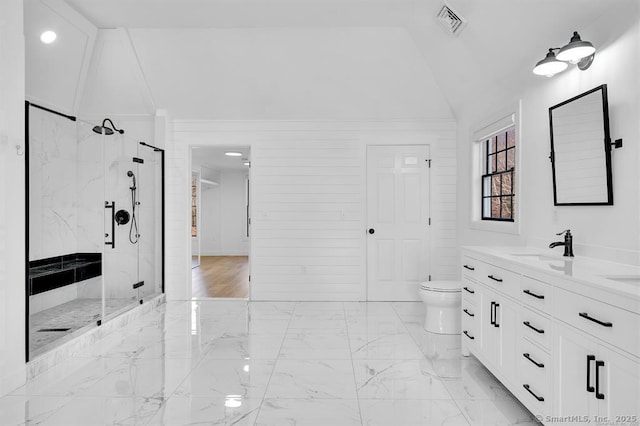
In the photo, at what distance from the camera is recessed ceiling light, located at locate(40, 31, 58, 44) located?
383cm

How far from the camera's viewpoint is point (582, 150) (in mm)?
2689

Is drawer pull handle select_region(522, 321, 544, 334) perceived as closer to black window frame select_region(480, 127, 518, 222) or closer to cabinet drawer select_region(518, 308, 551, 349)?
cabinet drawer select_region(518, 308, 551, 349)

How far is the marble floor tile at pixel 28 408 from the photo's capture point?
235 centimetres

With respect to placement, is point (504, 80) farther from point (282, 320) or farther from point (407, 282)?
point (282, 320)

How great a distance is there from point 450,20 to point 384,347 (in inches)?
116

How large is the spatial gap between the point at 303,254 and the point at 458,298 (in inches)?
88.1

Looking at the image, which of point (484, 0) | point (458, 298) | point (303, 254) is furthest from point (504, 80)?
point (303, 254)

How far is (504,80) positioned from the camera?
3916mm

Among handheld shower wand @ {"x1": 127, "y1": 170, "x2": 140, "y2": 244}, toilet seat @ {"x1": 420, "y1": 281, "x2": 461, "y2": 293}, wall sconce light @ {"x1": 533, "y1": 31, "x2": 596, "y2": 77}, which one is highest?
wall sconce light @ {"x1": 533, "y1": 31, "x2": 596, "y2": 77}

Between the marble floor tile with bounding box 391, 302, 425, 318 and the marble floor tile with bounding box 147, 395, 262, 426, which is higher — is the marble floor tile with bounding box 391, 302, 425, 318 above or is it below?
below

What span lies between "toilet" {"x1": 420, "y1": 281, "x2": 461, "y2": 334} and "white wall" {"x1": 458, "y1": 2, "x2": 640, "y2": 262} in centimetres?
70

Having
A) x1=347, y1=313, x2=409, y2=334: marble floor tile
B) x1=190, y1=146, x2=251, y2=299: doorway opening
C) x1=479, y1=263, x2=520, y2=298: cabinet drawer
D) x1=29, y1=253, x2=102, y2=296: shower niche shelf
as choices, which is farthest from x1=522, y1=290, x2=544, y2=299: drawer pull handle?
x1=190, y1=146, x2=251, y2=299: doorway opening

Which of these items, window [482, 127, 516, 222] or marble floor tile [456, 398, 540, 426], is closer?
marble floor tile [456, 398, 540, 426]

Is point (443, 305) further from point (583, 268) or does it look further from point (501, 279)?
point (583, 268)
